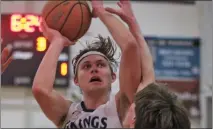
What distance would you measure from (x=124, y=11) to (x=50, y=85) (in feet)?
1.08

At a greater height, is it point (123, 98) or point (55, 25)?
point (55, 25)

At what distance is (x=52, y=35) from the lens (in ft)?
4.57

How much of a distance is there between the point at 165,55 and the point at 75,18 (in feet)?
5.85

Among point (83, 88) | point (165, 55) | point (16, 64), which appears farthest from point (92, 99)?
point (165, 55)

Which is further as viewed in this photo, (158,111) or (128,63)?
(128,63)

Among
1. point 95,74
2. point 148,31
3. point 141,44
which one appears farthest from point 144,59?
point 148,31

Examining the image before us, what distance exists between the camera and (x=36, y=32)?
1.56 meters

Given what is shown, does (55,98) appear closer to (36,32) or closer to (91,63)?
(91,63)

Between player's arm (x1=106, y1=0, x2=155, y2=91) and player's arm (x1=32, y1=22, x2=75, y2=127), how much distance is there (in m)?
0.19

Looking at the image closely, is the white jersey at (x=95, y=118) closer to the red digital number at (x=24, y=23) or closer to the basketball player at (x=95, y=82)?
the basketball player at (x=95, y=82)

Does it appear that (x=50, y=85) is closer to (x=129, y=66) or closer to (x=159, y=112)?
(x=129, y=66)

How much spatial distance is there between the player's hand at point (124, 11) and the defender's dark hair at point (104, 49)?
0.08 m

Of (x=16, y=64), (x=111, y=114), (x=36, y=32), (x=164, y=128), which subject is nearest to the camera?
(x=164, y=128)

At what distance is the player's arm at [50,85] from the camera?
1.33 meters
